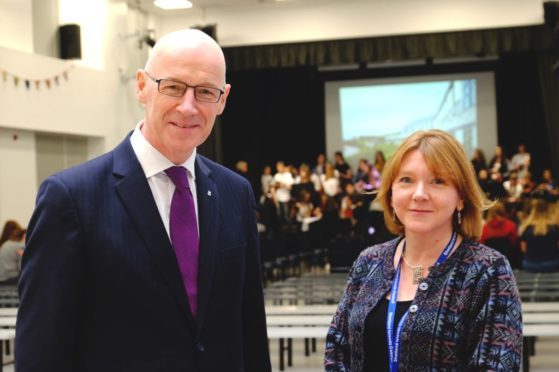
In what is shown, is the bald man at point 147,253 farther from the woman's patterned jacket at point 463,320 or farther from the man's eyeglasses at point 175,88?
the woman's patterned jacket at point 463,320

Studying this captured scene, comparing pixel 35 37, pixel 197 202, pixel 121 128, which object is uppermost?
pixel 35 37

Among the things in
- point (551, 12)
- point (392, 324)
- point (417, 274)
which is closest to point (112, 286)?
point (392, 324)

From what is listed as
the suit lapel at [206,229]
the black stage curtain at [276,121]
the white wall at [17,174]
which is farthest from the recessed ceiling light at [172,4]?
the suit lapel at [206,229]

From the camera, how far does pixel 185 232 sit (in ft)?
6.27

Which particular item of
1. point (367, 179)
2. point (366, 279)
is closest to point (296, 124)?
point (367, 179)

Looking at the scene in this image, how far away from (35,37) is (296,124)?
367 inches

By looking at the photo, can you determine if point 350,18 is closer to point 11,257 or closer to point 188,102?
point 11,257

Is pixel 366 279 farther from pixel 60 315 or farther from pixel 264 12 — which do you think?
pixel 264 12

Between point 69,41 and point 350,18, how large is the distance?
5.60 metres

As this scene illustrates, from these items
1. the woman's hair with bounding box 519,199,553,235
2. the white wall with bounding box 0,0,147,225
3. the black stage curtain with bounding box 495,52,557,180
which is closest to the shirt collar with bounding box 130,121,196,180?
the woman's hair with bounding box 519,199,553,235

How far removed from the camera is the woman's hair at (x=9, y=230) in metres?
8.91

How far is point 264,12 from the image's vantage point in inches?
616

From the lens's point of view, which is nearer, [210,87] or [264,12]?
[210,87]

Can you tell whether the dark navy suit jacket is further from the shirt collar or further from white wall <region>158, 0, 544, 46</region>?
white wall <region>158, 0, 544, 46</region>
